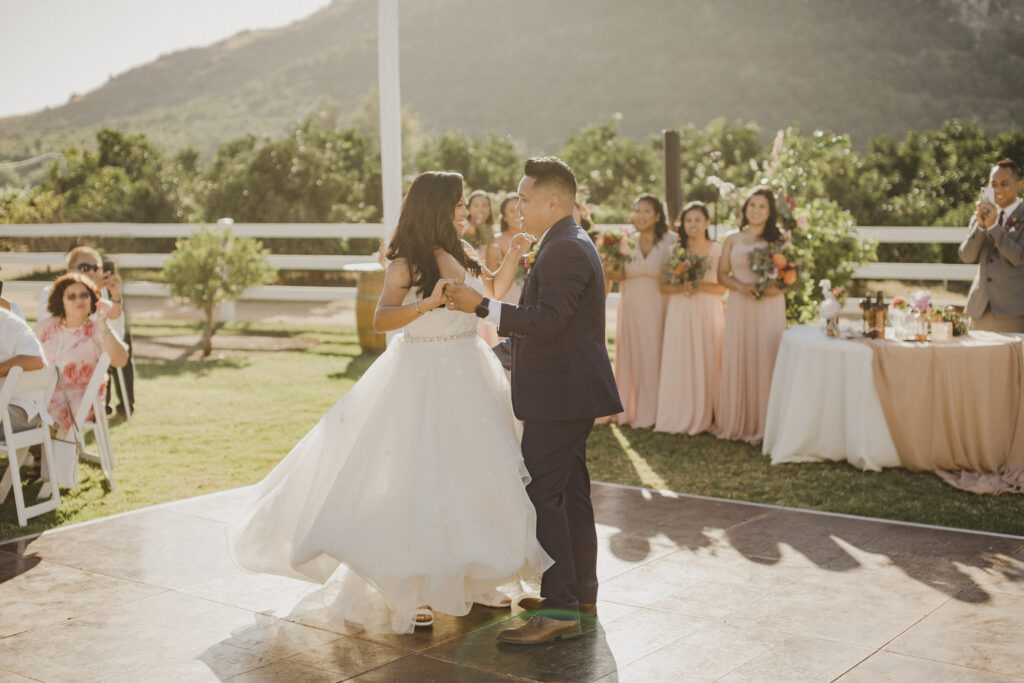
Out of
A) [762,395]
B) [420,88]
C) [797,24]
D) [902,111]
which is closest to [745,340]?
[762,395]

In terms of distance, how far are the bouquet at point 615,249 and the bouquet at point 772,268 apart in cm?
116

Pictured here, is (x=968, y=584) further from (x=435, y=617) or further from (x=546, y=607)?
(x=435, y=617)

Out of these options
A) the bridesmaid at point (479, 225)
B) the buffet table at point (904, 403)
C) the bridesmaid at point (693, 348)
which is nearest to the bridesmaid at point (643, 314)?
the bridesmaid at point (693, 348)

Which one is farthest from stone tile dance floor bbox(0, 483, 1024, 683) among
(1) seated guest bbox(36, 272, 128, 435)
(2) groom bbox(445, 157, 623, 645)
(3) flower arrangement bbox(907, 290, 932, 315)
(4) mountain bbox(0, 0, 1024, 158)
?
(4) mountain bbox(0, 0, 1024, 158)

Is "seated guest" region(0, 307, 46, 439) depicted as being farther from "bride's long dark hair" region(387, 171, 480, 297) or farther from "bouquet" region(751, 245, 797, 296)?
"bouquet" region(751, 245, 797, 296)

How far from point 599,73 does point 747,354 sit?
6222 cm

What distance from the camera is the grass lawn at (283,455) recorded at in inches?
241

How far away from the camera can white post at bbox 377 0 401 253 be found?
7793mm

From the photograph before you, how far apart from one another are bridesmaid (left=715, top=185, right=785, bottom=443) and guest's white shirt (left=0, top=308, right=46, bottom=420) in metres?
5.13

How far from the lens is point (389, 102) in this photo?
26.3ft

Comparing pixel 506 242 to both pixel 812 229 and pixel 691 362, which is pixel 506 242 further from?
pixel 812 229

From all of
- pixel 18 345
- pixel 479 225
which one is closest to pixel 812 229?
pixel 479 225

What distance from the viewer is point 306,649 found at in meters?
4.08

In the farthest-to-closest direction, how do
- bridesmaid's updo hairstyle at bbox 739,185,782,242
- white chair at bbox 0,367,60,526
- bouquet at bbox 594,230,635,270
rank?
bouquet at bbox 594,230,635,270 → bridesmaid's updo hairstyle at bbox 739,185,782,242 → white chair at bbox 0,367,60,526
